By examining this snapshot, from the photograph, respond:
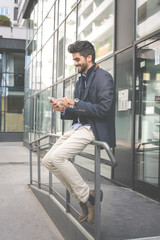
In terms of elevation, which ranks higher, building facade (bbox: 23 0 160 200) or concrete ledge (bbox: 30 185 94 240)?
building facade (bbox: 23 0 160 200)

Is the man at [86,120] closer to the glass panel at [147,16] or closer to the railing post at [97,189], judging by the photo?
the railing post at [97,189]

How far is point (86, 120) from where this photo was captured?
2932 millimetres

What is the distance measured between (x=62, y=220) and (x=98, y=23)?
4592 mm

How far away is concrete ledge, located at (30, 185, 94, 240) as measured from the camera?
10.0 feet

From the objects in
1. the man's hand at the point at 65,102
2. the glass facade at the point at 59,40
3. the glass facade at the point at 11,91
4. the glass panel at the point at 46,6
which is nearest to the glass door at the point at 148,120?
the glass facade at the point at 59,40

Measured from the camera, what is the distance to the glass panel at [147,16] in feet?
15.1

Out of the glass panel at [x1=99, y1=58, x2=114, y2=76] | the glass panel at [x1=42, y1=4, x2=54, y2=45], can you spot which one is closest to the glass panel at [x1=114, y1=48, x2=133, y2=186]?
the glass panel at [x1=99, y1=58, x2=114, y2=76]

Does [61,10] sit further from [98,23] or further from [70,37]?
[98,23]

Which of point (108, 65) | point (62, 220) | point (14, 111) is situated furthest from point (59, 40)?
point (14, 111)

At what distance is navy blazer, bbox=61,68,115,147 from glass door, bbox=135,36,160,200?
1863mm

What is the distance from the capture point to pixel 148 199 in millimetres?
4324

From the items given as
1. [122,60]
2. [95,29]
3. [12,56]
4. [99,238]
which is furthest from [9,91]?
[99,238]

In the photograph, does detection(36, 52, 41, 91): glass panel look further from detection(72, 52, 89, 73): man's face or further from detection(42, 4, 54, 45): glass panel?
detection(72, 52, 89, 73): man's face

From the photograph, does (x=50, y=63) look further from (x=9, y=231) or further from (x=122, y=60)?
(x=9, y=231)
